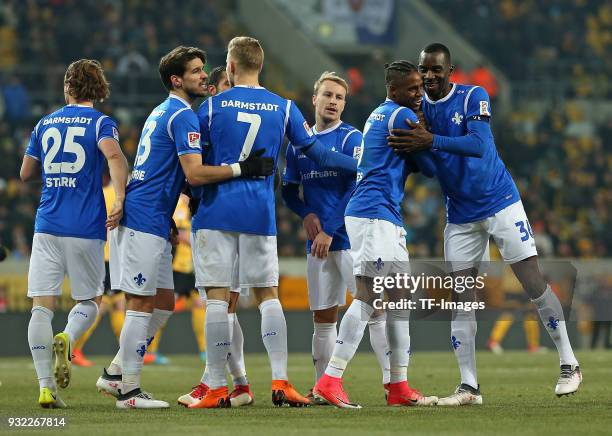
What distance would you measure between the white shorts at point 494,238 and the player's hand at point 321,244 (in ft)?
3.01

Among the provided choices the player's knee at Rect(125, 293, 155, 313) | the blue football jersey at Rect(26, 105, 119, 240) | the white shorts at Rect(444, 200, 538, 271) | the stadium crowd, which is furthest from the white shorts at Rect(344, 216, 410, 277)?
the stadium crowd

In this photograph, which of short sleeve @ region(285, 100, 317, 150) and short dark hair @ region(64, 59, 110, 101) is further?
short dark hair @ region(64, 59, 110, 101)

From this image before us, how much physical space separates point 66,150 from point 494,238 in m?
3.21

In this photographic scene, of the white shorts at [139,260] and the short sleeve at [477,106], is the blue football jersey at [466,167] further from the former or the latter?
the white shorts at [139,260]

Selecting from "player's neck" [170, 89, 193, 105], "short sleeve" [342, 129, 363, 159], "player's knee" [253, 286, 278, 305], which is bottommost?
"player's knee" [253, 286, 278, 305]

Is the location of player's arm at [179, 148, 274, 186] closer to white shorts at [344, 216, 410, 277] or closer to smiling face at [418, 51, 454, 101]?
white shorts at [344, 216, 410, 277]

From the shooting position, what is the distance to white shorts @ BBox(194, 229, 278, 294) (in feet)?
27.4

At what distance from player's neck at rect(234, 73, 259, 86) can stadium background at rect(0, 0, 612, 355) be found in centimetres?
948

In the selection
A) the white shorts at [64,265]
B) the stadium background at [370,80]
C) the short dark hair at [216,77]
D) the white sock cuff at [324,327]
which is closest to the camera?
the white shorts at [64,265]

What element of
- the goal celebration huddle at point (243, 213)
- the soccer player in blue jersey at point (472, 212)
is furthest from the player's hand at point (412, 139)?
the soccer player in blue jersey at point (472, 212)

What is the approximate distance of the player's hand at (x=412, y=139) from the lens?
27.4 feet

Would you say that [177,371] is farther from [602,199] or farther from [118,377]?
[602,199]

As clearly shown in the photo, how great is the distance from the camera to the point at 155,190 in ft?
27.9

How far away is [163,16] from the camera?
88.9 ft
